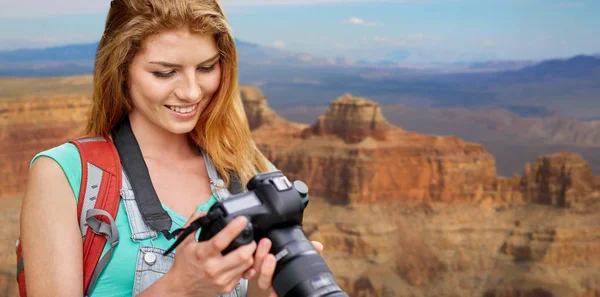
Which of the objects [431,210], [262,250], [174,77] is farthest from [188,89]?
[431,210]

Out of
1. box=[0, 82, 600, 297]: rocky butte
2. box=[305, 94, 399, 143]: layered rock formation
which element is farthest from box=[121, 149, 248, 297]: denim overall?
box=[305, 94, 399, 143]: layered rock formation

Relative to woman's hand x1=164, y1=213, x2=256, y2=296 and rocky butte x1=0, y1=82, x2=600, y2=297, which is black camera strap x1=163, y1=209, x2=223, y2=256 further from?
rocky butte x1=0, y1=82, x2=600, y2=297

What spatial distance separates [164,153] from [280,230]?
501 millimetres

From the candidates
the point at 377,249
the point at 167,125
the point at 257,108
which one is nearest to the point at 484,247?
the point at 377,249

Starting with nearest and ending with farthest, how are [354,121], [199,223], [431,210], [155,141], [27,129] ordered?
[199,223] → [155,141] → [27,129] → [431,210] → [354,121]

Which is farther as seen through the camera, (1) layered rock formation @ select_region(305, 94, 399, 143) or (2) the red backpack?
(1) layered rock formation @ select_region(305, 94, 399, 143)

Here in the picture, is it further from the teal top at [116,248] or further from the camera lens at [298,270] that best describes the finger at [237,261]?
the teal top at [116,248]

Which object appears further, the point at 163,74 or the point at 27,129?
the point at 27,129

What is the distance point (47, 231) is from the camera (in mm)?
1295

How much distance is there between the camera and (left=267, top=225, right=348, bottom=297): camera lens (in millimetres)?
1206

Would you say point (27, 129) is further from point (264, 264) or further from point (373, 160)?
point (264, 264)

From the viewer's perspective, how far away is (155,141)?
1.63m

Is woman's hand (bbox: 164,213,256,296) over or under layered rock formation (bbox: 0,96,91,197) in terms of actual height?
over

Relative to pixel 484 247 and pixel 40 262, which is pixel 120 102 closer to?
pixel 40 262
